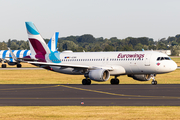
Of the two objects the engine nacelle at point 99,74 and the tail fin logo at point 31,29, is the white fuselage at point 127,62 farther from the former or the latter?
the tail fin logo at point 31,29

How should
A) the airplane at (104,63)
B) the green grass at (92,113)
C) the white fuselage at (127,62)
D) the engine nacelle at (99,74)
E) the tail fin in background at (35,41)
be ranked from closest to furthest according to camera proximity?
1. the green grass at (92,113)
2. the white fuselage at (127,62)
3. the engine nacelle at (99,74)
4. the airplane at (104,63)
5. the tail fin in background at (35,41)

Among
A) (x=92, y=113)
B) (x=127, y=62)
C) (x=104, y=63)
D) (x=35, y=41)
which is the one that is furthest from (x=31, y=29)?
(x=92, y=113)

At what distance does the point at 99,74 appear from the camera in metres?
40.7

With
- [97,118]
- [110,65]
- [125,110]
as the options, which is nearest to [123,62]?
[110,65]

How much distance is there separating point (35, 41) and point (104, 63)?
1119 centimetres

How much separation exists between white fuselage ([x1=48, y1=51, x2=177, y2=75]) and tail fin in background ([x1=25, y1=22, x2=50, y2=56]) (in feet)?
11.8

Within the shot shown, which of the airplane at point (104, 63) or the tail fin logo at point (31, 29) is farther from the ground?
the tail fin logo at point (31, 29)

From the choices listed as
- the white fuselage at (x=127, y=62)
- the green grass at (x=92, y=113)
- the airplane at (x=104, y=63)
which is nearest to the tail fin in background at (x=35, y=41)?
the airplane at (x=104, y=63)

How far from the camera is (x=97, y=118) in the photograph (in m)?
16.4

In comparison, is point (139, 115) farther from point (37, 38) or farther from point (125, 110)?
point (37, 38)

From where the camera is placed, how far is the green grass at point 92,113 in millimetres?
16688

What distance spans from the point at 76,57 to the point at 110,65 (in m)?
5.79

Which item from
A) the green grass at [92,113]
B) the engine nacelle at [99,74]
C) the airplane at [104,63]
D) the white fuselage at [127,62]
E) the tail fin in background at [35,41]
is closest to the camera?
the green grass at [92,113]

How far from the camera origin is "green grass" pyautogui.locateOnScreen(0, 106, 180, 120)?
1669 cm
